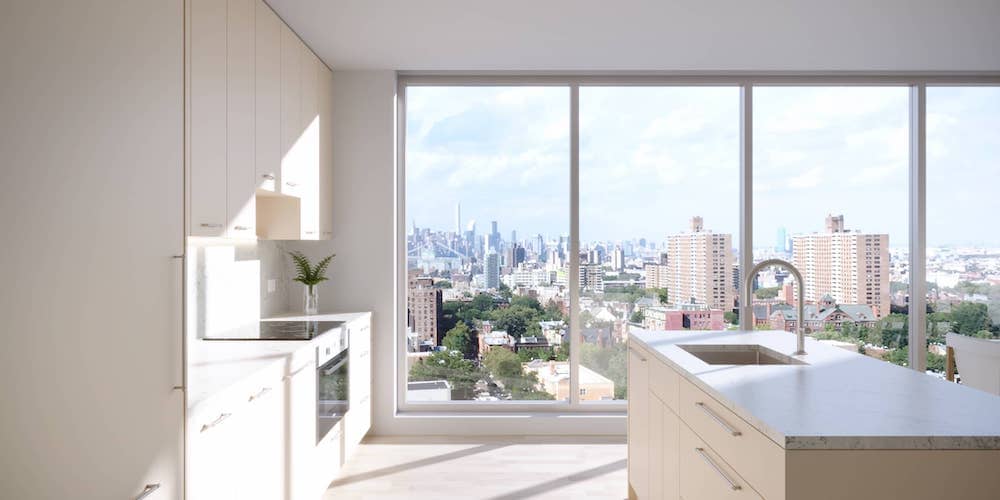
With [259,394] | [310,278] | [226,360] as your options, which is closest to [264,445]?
[259,394]

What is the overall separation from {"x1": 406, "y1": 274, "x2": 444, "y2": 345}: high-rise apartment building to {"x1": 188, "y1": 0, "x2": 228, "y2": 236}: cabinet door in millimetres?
1958

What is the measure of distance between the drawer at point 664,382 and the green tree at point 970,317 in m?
3.11

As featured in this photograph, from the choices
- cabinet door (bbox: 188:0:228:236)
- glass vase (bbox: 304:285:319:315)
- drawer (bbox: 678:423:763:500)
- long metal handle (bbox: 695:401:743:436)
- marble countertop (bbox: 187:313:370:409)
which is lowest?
drawer (bbox: 678:423:763:500)

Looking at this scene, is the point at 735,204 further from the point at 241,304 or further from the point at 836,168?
the point at 241,304

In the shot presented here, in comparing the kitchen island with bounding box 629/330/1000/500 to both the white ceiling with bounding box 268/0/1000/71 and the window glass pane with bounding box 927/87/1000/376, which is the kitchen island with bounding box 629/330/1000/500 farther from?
the window glass pane with bounding box 927/87/1000/376

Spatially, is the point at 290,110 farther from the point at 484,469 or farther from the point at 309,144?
the point at 484,469

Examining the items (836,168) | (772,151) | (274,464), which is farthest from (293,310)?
(836,168)

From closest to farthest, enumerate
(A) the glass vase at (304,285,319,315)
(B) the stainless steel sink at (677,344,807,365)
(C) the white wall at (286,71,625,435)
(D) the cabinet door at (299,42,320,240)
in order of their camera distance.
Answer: (B) the stainless steel sink at (677,344,807,365) < (D) the cabinet door at (299,42,320,240) < (A) the glass vase at (304,285,319,315) < (C) the white wall at (286,71,625,435)

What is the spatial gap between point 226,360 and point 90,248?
4.18 ft

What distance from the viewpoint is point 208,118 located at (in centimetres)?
224

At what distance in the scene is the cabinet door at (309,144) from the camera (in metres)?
3.40

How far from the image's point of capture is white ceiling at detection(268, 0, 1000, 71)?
2.95m

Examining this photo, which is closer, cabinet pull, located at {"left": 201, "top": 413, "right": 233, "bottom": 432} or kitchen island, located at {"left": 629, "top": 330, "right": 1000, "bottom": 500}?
kitchen island, located at {"left": 629, "top": 330, "right": 1000, "bottom": 500}

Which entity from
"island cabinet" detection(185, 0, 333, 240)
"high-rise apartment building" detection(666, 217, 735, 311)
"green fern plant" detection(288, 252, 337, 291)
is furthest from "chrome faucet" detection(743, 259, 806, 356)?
"green fern plant" detection(288, 252, 337, 291)
